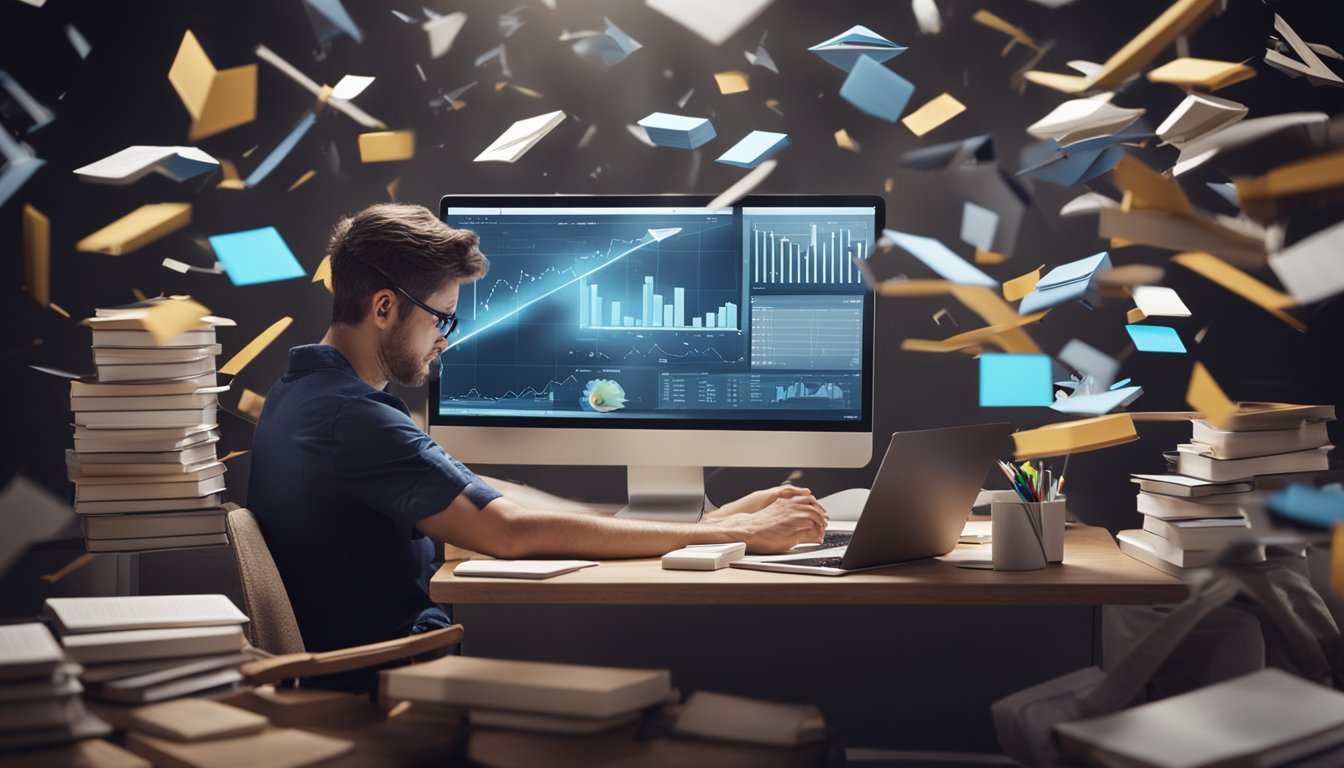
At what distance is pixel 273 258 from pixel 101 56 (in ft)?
1.82

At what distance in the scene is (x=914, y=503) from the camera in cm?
165

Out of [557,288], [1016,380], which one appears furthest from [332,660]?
[1016,380]

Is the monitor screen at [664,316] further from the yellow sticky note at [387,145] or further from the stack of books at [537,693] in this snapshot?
the stack of books at [537,693]

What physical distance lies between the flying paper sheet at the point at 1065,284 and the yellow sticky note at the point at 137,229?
1.77 meters

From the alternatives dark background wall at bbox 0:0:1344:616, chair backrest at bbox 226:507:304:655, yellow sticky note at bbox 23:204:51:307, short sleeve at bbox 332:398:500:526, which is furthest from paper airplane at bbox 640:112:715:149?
yellow sticky note at bbox 23:204:51:307

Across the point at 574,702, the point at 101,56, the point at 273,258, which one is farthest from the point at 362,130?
the point at 574,702

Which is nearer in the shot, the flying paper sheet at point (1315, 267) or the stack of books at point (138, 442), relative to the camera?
the flying paper sheet at point (1315, 267)

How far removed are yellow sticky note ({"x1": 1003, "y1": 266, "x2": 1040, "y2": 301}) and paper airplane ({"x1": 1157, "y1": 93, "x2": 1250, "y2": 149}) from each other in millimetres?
439

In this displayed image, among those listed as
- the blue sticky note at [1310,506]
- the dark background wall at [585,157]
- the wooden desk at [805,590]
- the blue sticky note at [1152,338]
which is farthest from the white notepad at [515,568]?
the blue sticky note at [1152,338]

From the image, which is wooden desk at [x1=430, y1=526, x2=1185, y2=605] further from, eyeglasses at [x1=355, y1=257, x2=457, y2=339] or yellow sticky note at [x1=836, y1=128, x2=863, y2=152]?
yellow sticky note at [x1=836, y1=128, x2=863, y2=152]

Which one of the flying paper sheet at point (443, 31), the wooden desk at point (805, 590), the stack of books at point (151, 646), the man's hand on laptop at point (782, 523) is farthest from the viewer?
the flying paper sheet at point (443, 31)

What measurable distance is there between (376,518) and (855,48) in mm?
1348

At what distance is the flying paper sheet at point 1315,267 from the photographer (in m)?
1.17

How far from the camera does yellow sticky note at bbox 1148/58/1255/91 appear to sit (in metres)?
1.91
